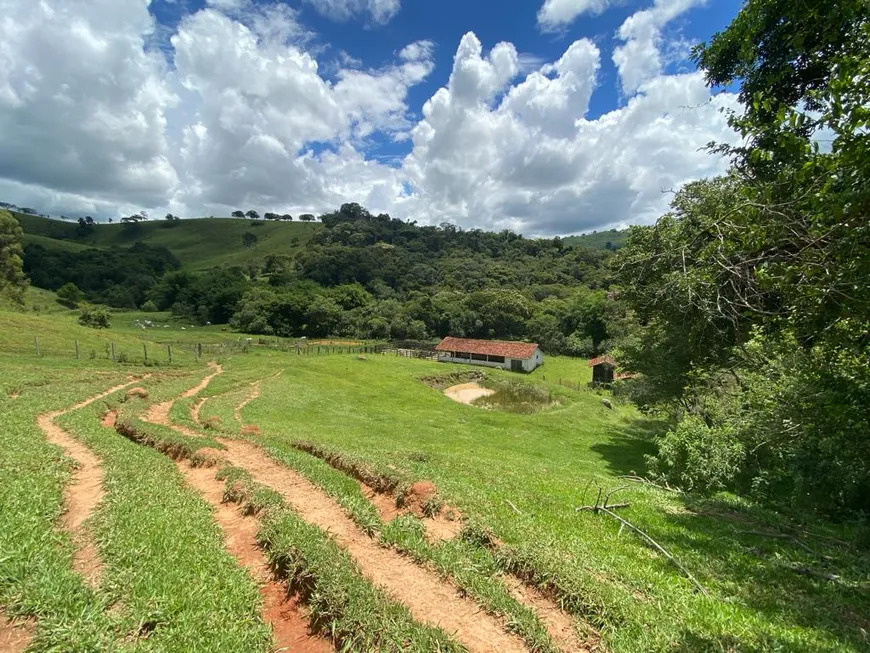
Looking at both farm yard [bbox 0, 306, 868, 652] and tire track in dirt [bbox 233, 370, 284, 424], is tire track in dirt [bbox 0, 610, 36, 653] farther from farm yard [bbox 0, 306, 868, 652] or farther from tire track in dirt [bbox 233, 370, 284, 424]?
tire track in dirt [bbox 233, 370, 284, 424]

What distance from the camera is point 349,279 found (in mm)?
134500

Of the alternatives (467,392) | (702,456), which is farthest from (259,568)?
(467,392)

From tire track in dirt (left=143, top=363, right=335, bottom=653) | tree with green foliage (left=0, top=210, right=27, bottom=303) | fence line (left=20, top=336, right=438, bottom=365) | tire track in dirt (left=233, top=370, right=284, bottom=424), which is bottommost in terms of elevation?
tire track in dirt (left=233, top=370, right=284, bottom=424)

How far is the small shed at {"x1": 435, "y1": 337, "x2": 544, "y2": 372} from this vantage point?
69000mm

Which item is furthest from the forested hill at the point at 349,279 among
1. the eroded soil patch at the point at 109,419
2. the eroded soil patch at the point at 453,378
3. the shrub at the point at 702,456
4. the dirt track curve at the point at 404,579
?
the eroded soil patch at the point at 109,419

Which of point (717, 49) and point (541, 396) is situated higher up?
point (717, 49)

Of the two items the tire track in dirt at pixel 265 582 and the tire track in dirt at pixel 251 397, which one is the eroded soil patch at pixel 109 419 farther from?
the tire track in dirt at pixel 265 582

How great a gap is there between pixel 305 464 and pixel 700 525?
1046 centimetres

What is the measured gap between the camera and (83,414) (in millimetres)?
17828

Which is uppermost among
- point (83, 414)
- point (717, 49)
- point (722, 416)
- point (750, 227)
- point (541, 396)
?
point (717, 49)

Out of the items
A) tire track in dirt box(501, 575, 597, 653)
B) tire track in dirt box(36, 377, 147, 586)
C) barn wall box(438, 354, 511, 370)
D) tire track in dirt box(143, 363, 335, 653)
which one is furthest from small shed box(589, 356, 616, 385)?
tire track in dirt box(36, 377, 147, 586)

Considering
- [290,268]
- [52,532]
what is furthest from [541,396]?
[290,268]

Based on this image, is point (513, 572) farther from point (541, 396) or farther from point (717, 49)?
point (541, 396)

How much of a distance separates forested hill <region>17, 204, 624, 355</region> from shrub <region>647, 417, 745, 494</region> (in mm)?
29005
